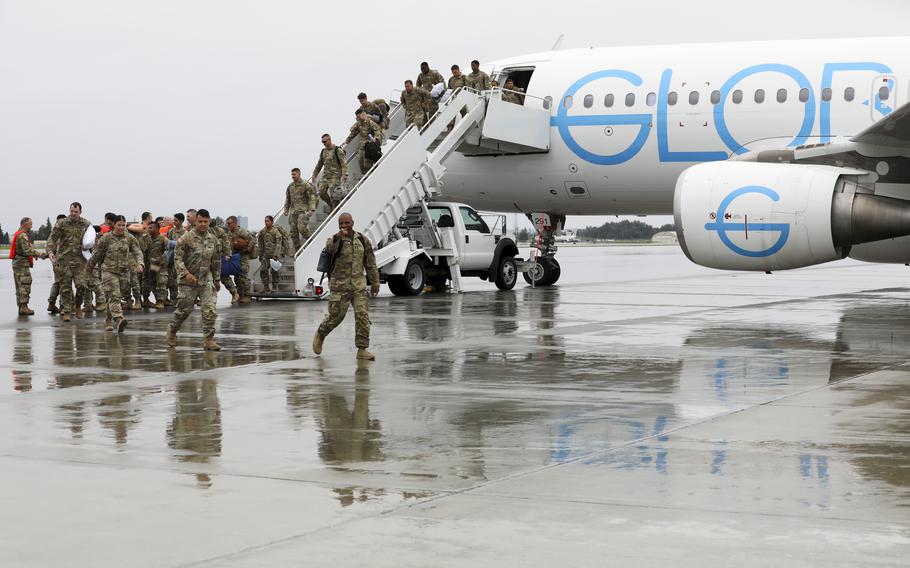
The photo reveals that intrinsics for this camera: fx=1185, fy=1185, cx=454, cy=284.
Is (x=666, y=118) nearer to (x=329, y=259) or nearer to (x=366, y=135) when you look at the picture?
(x=366, y=135)

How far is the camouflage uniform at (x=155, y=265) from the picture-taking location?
2234 cm

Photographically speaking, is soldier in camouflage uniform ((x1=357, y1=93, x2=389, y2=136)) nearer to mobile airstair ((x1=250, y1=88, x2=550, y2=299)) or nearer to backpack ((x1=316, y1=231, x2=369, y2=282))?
mobile airstair ((x1=250, y1=88, x2=550, y2=299))

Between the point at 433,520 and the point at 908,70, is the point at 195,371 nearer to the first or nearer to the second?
the point at 433,520

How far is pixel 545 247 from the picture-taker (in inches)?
1096

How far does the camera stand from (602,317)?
18.8 m

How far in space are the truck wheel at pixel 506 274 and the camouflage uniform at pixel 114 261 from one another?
34.0 feet

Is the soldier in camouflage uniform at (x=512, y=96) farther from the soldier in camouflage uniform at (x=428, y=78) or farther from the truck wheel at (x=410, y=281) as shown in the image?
the truck wheel at (x=410, y=281)

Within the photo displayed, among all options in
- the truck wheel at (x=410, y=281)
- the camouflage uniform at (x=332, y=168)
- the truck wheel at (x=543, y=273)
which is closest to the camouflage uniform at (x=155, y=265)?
the camouflage uniform at (x=332, y=168)

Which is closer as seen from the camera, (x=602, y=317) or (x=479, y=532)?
(x=479, y=532)

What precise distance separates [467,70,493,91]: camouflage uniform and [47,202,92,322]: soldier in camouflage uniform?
8.45 meters

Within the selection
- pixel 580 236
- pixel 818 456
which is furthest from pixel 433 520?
pixel 580 236

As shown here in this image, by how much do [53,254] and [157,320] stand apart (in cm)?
246

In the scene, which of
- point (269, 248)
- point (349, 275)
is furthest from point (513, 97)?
point (349, 275)

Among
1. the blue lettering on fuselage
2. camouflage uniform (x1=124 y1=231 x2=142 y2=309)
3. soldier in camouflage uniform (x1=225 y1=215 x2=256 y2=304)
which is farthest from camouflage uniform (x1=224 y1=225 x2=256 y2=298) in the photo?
the blue lettering on fuselage
